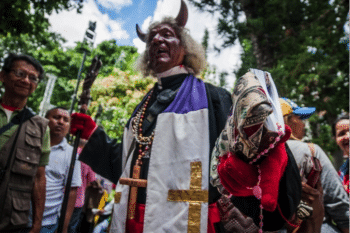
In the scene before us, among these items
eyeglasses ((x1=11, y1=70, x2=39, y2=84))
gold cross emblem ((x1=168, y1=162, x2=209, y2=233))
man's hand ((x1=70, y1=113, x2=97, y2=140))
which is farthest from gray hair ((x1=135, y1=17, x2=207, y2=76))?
eyeglasses ((x1=11, y1=70, x2=39, y2=84))

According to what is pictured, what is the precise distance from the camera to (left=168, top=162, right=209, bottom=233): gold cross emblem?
1.35 metres

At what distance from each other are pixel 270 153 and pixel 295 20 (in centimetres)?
507

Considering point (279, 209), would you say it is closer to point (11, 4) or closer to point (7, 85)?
point (7, 85)

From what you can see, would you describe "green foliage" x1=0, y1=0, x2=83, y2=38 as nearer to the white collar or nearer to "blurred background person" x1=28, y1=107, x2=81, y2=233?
"blurred background person" x1=28, y1=107, x2=81, y2=233

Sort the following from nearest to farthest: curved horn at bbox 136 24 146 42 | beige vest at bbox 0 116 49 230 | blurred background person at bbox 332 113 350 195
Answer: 1. beige vest at bbox 0 116 49 230
2. curved horn at bbox 136 24 146 42
3. blurred background person at bbox 332 113 350 195

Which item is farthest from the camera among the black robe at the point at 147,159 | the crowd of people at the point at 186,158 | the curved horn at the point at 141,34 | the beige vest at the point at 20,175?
the curved horn at the point at 141,34

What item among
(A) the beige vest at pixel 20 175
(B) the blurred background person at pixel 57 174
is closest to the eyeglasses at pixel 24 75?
(A) the beige vest at pixel 20 175

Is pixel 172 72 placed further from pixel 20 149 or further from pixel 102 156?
→ pixel 20 149

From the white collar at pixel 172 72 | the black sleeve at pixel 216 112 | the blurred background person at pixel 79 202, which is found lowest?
the blurred background person at pixel 79 202

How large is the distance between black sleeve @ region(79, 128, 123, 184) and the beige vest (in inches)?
17.1

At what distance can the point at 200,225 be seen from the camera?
4.42 ft

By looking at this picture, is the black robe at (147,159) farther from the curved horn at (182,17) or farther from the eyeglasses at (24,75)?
the eyeglasses at (24,75)

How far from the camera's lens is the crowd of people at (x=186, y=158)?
0.78 m

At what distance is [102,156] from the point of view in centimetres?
218
